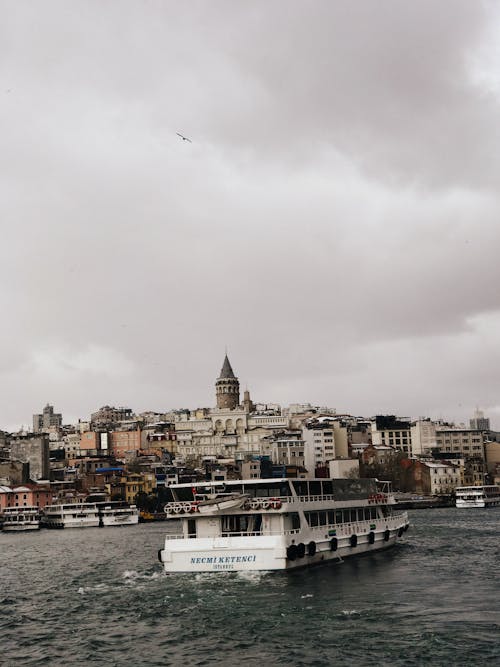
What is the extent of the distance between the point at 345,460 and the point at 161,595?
11406 centimetres

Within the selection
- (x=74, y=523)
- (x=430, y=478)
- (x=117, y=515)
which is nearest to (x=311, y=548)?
(x=74, y=523)

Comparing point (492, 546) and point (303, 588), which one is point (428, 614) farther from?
point (492, 546)

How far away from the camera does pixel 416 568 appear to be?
133 ft

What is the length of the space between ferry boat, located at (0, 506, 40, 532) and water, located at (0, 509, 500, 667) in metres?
62.0

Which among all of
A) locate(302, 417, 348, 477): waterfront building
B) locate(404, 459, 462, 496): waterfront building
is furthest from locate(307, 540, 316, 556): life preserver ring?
locate(302, 417, 348, 477): waterfront building

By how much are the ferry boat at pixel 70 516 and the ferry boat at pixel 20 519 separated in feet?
6.32

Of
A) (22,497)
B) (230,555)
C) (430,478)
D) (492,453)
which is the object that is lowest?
(230,555)

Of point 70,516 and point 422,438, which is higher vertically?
point 422,438

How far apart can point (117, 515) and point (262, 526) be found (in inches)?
3040

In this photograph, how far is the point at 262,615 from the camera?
28438 millimetres

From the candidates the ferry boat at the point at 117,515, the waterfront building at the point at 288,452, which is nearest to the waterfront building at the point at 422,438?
the waterfront building at the point at 288,452

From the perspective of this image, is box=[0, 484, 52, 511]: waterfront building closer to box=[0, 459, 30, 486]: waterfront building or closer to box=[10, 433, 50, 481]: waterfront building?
box=[0, 459, 30, 486]: waterfront building

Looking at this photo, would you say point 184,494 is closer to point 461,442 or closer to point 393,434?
point 393,434

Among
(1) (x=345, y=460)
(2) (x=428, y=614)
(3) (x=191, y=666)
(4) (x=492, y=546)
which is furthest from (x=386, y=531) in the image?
(1) (x=345, y=460)
